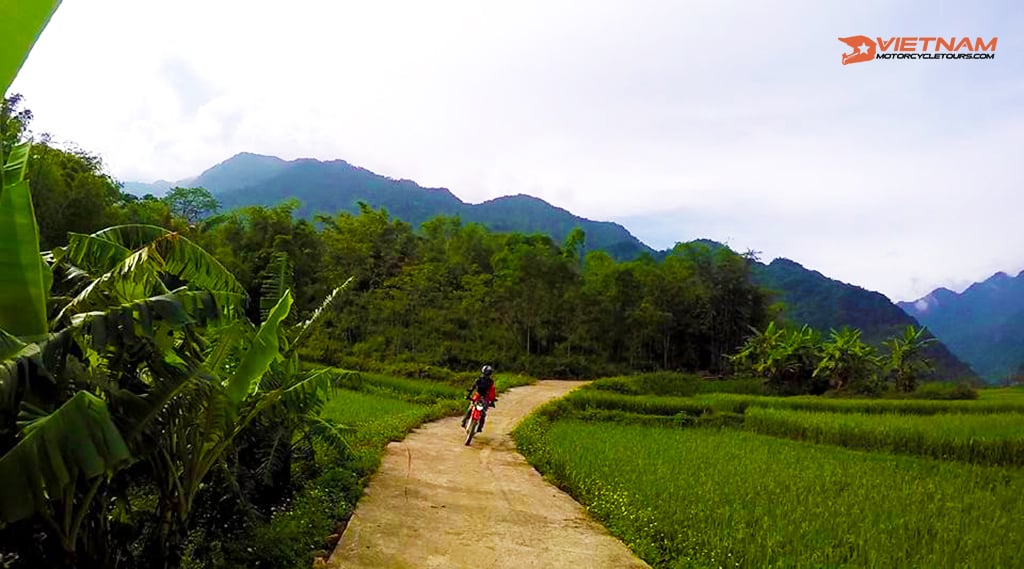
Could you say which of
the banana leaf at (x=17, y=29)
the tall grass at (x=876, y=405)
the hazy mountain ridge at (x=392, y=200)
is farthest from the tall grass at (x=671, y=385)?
the hazy mountain ridge at (x=392, y=200)

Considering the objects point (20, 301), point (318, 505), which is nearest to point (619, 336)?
point (318, 505)

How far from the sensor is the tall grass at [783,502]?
5730 mm

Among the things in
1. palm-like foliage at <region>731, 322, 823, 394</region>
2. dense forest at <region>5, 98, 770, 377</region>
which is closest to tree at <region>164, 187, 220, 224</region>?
dense forest at <region>5, 98, 770, 377</region>

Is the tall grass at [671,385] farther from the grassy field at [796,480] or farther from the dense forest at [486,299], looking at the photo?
the grassy field at [796,480]

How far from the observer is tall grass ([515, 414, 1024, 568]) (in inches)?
226

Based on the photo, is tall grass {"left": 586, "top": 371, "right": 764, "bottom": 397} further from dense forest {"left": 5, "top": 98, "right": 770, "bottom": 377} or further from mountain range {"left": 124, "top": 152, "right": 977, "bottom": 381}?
mountain range {"left": 124, "top": 152, "right": 977, "bottom": 381}

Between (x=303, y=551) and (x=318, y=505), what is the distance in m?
1.22

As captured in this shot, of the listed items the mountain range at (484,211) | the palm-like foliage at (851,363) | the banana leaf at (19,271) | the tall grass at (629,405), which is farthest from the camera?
the mountain range at (484,211)

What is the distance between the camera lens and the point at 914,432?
13344 millimetres

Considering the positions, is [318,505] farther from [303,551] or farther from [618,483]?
[618,483]

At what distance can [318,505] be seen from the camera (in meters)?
6.12

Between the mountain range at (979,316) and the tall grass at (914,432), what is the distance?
8049cm

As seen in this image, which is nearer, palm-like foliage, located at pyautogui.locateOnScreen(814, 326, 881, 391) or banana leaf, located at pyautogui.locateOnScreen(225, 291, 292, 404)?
banana leaf, located at pyautogui.locateOnScreen(225, 291, 292, 404)

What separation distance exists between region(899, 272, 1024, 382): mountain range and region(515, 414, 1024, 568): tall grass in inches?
3419
